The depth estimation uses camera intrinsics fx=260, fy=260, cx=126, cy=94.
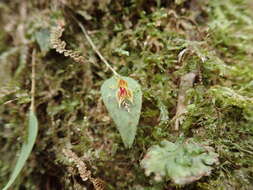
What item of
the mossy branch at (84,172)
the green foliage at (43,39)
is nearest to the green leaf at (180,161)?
the mossy branch at (84,172)

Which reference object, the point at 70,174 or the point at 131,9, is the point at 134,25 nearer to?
the point at 131,9

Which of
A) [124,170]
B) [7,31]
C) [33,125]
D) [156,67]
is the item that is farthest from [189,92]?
[7,31]

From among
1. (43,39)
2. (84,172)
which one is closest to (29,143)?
(84,172)

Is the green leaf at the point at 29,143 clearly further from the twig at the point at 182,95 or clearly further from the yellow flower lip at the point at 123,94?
the twig at the point at 182,95

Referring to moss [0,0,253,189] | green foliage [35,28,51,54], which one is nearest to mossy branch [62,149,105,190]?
moss [0,0,253,189]

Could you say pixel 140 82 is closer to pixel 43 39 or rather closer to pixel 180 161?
pixel 180 161

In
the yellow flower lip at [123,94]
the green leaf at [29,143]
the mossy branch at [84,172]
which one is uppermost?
the yellow flower lip at [123,94]

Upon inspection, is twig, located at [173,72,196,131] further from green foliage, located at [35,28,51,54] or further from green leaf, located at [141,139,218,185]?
green foliage, located at [35,28,51,54]
